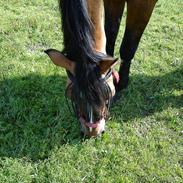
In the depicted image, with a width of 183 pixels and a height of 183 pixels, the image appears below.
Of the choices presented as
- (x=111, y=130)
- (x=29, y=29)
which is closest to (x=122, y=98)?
(x=111, y=130)

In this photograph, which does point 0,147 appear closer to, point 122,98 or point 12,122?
point 12,122

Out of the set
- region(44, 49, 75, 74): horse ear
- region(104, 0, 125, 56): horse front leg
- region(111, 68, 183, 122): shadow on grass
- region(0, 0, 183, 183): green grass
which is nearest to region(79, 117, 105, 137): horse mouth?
region(0, 0, 183, 183): green grass

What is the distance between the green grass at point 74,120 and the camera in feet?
8.46

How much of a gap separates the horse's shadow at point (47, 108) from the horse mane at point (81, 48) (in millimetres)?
785

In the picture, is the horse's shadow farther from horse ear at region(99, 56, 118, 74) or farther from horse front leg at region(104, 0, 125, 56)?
horse ear at region(99, 56, 118, 74)

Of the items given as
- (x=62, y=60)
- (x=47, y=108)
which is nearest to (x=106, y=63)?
(x=62, y=60)

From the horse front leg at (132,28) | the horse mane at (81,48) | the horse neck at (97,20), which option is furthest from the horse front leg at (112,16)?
the horse mane at (81,48)

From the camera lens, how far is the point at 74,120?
295cm

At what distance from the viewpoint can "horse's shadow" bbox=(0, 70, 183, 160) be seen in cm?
273

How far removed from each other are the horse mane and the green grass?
70 cm

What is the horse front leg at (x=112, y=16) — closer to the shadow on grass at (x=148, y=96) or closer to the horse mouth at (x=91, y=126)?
the shadow on grass at (x=148, y=96)

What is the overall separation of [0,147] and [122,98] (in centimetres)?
115

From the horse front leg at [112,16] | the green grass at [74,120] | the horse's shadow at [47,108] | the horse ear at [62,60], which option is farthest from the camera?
the horse front leg at [112,16]

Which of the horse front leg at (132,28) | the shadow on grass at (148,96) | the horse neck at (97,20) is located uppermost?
the horse neck at (97,20)
